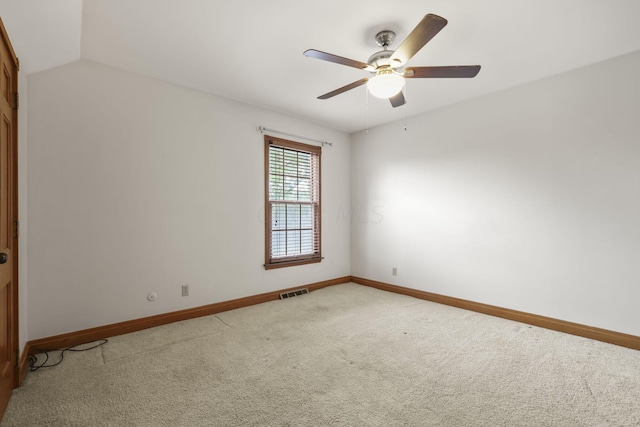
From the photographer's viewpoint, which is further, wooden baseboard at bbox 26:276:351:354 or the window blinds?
the window blinds

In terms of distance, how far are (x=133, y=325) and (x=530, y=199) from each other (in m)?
4.43

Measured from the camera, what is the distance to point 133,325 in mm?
2906

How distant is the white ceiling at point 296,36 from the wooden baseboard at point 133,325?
2286 millimetres

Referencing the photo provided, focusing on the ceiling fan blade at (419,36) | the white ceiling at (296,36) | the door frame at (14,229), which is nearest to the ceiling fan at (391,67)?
the ceiling fan blade at (419,36)

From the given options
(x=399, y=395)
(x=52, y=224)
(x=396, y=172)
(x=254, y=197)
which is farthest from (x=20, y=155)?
(x=396, y=172)

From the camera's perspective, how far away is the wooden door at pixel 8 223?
5.56 ft

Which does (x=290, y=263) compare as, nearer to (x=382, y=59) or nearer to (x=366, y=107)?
(x=366, y=107)

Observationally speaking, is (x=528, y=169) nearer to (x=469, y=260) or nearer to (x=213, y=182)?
(x=469, y=260)

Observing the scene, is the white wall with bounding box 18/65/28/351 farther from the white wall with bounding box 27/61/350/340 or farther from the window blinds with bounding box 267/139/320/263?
the window blinds with bounding box 267/139/320/263

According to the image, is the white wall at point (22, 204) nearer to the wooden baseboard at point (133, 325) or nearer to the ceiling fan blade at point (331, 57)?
the wooden baseboard at point (133, 325)

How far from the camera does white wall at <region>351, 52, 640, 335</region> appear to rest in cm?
270

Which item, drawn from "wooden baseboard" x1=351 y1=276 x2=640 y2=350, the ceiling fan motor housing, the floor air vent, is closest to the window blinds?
the floor air vent

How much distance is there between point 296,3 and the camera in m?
2.01

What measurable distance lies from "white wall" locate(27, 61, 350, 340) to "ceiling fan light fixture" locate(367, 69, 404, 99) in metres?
2.14
